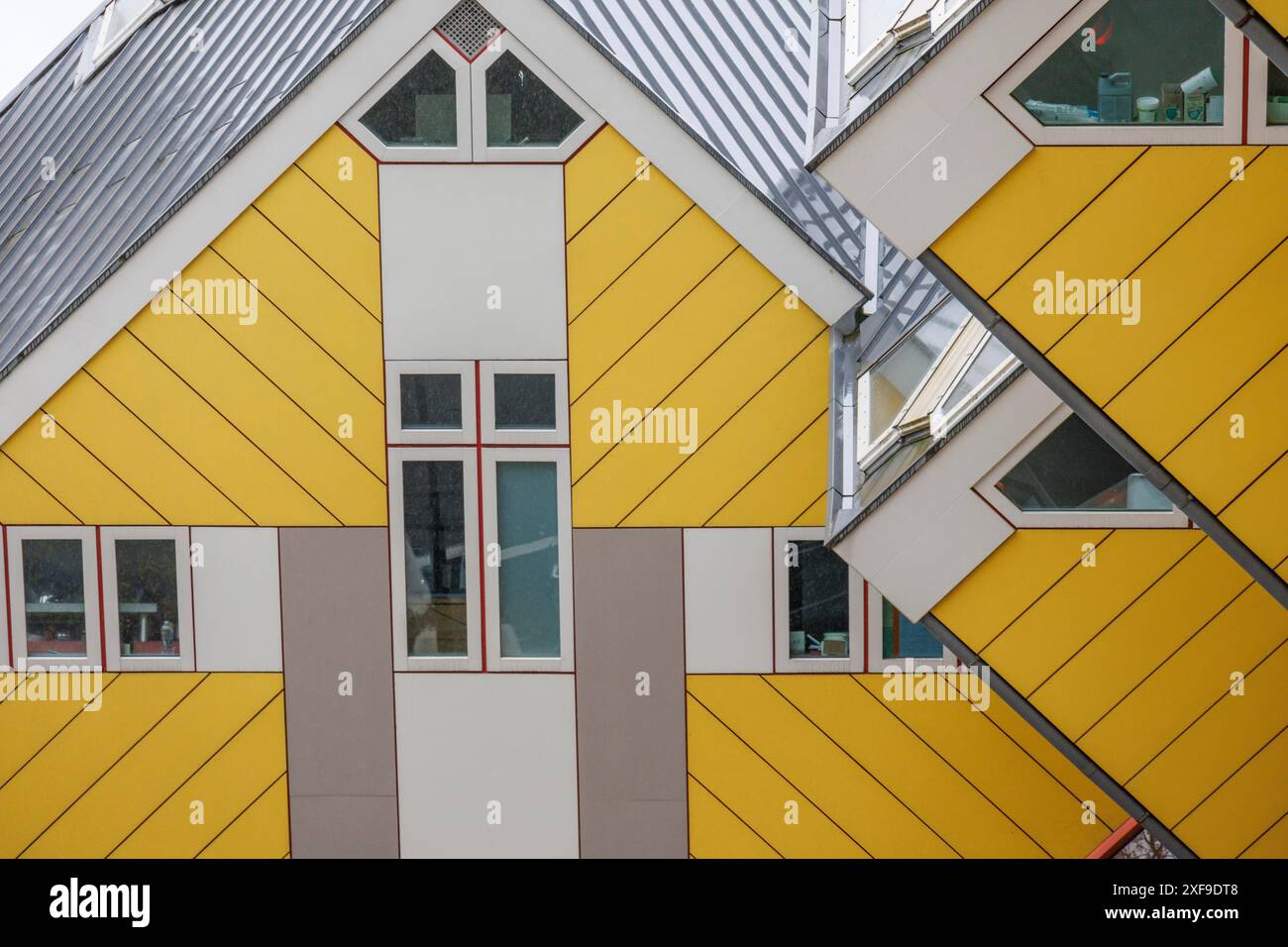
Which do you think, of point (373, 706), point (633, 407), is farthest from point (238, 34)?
point (373, 706)

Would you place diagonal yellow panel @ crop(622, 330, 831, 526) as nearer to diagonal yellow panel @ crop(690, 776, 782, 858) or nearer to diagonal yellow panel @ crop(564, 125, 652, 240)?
diagonal yellow panel @ crop(564, 125, 652, 240)

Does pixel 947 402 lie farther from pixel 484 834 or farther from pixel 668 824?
pixel 484 834

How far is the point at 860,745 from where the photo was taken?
888 centimetres

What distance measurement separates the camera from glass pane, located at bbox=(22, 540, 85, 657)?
354 inches

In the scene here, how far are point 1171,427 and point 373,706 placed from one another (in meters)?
5.23

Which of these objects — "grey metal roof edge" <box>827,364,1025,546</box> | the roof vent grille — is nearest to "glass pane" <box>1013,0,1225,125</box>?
"grey metal roof edge" <box>827,364,1025,546</box>

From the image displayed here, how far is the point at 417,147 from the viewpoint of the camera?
8.55m

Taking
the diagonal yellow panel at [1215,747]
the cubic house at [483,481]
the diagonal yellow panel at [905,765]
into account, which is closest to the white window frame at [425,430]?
the cubic house at [483,481]

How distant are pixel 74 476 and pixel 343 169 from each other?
267 cm

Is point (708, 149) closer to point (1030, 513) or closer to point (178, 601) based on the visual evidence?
point (1030, 513)

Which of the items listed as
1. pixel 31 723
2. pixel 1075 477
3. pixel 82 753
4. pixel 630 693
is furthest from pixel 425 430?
pixel 1075 477

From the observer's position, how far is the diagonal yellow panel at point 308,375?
880cm

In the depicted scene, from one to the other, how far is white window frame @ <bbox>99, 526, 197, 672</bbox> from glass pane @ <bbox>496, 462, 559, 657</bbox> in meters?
2.06

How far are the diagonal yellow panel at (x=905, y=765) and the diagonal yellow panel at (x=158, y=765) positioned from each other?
11.4 ft
